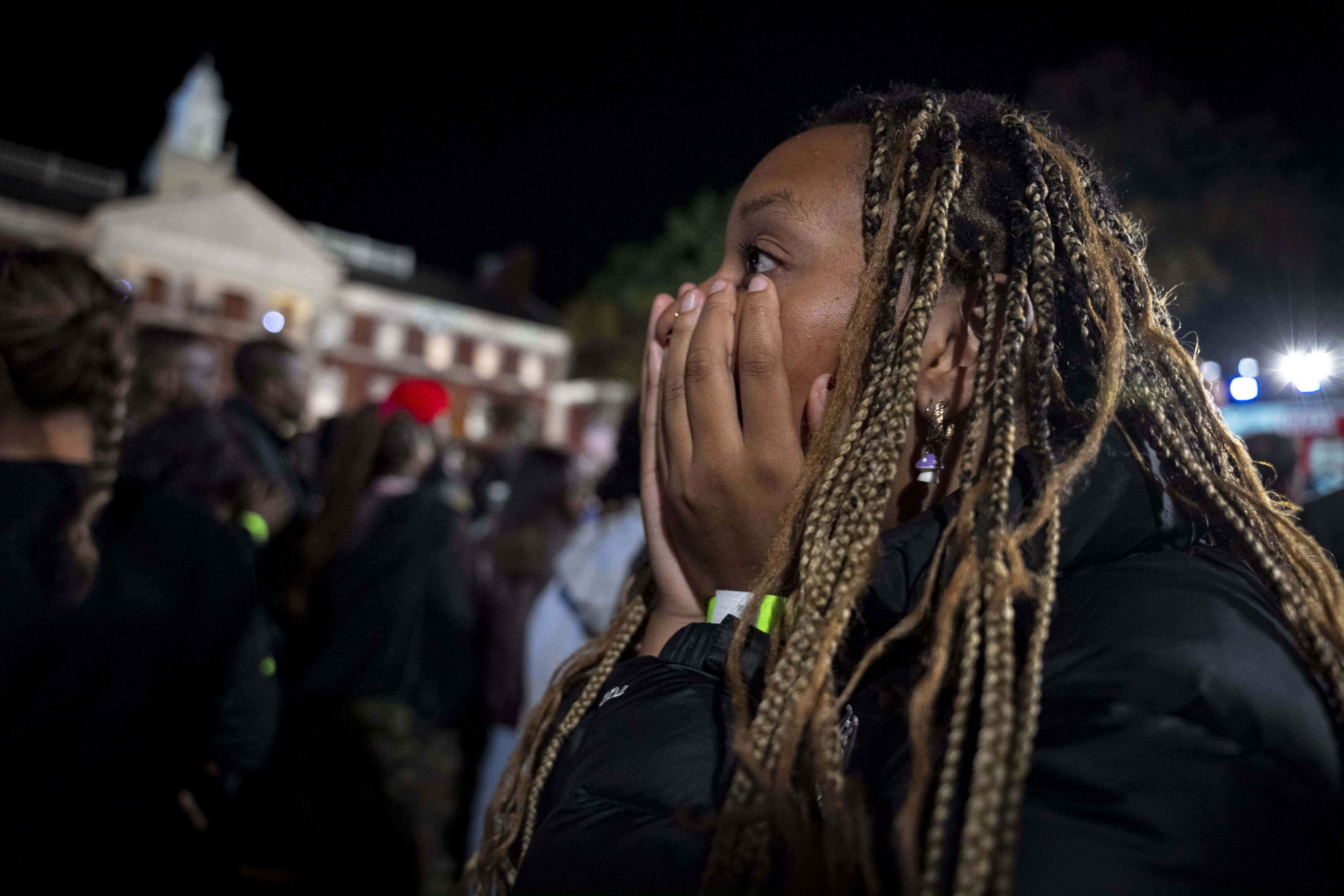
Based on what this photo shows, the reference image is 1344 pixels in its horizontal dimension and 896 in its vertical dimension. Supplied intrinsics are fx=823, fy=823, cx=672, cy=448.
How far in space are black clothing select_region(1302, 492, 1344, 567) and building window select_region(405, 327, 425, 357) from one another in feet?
149

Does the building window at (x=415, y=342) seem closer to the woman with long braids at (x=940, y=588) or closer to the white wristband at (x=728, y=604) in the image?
the woman with long braids at (x=940, y=588)

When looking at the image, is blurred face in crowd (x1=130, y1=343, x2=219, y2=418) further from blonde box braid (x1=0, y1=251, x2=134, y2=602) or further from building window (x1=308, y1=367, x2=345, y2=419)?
building window (x1=308, y1=367, x2=345, y2=419)

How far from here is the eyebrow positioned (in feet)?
5.14

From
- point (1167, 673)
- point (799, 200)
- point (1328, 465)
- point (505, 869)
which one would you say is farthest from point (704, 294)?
point (1328, 465)

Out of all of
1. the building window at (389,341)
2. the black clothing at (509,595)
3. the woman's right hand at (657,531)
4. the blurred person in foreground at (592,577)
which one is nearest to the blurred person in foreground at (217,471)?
the black clothing at (509,595)

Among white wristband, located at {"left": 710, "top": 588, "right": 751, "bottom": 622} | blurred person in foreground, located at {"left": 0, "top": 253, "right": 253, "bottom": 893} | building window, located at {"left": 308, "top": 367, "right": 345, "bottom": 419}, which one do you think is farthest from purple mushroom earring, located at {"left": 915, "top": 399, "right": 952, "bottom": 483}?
building window, located at {"left": 308, "top": 367, "right": 345, "bottom": 419}

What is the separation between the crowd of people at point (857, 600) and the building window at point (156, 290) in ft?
138

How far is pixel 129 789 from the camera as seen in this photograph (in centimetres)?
231

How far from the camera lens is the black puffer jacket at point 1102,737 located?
87 centimetres

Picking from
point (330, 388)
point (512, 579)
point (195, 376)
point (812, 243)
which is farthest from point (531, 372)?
point (812, 243)

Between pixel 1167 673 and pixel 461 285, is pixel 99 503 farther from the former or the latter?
pixel 461 285

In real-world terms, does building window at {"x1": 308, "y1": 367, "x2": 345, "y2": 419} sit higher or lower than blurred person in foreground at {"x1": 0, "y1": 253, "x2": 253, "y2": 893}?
higher

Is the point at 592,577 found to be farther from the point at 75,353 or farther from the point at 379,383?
the point at 379,383

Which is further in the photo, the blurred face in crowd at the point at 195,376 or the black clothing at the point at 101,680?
the blurred face in crowd at the point at 195,376
